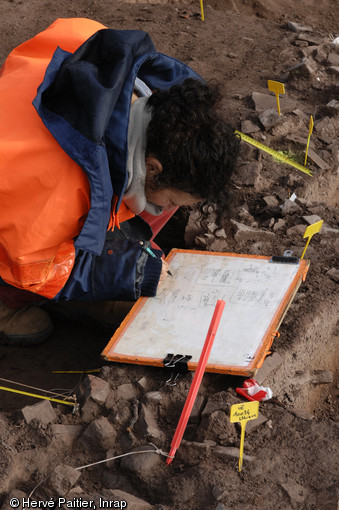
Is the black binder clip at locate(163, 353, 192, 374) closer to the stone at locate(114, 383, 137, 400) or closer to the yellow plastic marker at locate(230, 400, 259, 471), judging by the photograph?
the stone at locate(114, 383, 137, 400)

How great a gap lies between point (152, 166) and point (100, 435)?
1.19 metres

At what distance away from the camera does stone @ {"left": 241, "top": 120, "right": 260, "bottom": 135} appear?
4.49 m

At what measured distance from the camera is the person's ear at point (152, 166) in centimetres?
276

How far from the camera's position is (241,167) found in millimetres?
4184

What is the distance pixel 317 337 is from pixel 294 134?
1898 mm

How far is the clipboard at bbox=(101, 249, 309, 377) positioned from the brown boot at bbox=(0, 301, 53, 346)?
0.78m

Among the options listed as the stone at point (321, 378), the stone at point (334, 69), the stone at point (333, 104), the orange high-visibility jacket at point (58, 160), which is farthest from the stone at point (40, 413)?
the stone at point (334, 69)

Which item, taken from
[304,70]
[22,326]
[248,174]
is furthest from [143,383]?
[304,70]

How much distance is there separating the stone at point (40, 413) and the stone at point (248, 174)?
205 cm

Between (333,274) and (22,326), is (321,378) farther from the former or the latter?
(22,326)

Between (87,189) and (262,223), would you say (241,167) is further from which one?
(87,189)

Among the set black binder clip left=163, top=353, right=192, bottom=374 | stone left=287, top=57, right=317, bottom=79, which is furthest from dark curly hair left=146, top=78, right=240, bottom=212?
stone left=287, top=57, right=317, bottom=79

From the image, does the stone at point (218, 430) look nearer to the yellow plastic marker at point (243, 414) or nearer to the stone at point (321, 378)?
the yellow plastic marker at point (243, 414)

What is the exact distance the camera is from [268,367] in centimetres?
287
